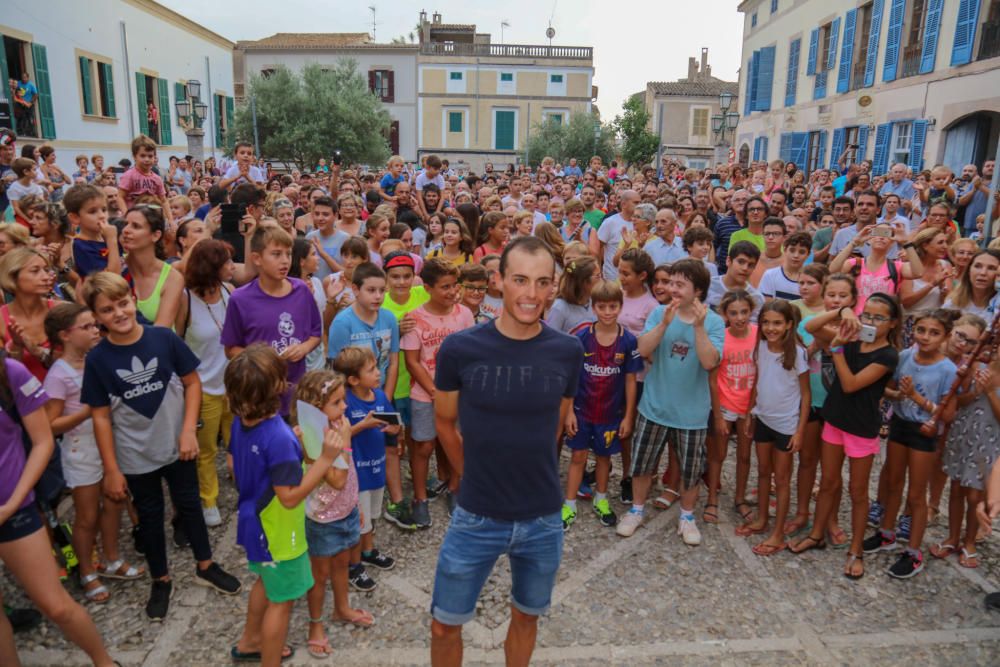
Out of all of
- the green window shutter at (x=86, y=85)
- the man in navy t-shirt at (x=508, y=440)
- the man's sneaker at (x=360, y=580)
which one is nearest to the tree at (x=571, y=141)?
the green window shutter at (x=86, y=85)

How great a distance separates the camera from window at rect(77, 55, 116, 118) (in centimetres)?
1992

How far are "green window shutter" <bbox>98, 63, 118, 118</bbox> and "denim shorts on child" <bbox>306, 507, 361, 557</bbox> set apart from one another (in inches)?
889

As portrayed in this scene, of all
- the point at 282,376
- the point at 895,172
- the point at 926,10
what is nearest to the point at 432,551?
the point at 282,376

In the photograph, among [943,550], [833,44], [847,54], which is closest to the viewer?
[943,550]

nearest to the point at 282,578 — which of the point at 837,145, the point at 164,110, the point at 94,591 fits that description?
the point at 94,591

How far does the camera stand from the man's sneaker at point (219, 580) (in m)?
3.89

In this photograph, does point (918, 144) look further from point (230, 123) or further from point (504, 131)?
point (504, 131)

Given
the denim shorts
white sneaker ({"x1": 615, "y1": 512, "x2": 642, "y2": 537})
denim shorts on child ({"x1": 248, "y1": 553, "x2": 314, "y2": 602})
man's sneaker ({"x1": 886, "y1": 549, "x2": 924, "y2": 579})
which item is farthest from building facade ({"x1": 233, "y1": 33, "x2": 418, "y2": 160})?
the denim shorts

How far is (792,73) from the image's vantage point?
873 inches

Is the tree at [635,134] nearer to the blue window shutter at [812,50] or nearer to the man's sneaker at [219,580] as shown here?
the blue window shutter at [812,50]

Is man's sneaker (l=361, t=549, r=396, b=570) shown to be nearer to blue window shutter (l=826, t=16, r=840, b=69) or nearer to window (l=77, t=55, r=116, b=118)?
blue window shutter (l=826, t=16, r=840, b=69)

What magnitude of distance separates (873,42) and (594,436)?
1728cm

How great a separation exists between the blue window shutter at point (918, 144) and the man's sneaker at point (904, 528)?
1334cm

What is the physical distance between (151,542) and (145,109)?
24012 mm
